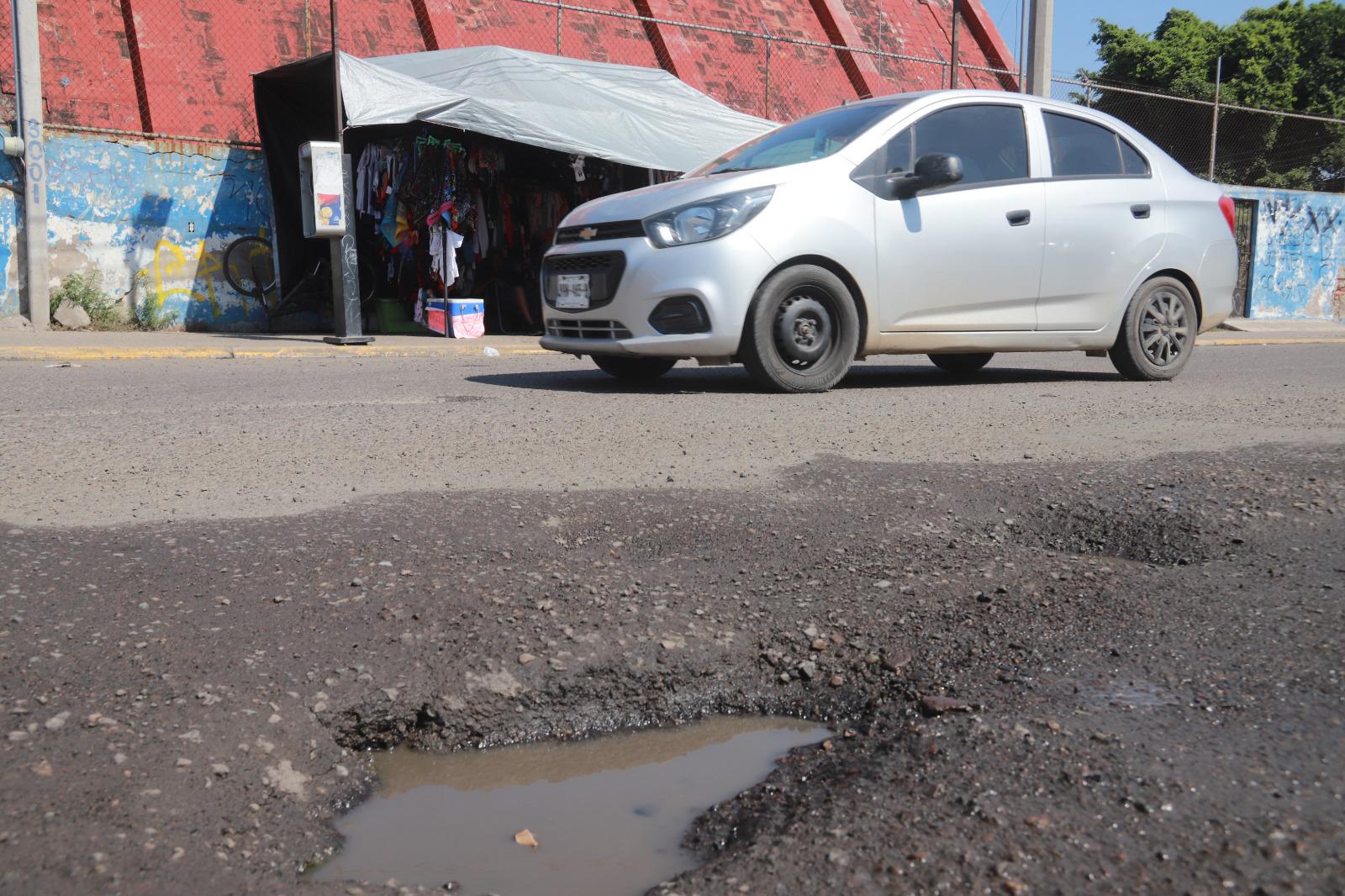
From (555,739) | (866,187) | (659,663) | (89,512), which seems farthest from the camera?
(866,187)

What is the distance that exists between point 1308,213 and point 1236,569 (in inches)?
793

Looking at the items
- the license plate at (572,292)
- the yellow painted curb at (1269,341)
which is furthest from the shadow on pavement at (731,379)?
the yellow painted curb at (1269,341)

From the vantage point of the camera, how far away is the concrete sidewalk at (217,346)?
8.70m

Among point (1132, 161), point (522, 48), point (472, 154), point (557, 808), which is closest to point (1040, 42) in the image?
point (522, 48)

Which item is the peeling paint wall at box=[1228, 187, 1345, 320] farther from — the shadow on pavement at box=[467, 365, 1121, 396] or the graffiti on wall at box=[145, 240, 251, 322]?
the graffiti on wall at box=[145, 240, 251, 322]

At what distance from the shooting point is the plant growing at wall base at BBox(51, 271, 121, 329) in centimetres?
1187

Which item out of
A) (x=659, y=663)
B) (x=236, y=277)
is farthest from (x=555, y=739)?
(x=236, y=277)

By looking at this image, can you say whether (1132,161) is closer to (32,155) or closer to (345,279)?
(345,279)

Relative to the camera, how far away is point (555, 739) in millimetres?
2256

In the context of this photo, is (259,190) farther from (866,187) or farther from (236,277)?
(866,187)

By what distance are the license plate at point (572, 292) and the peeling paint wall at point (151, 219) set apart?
25.9ft

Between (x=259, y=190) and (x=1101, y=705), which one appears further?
(x=259, y=190)

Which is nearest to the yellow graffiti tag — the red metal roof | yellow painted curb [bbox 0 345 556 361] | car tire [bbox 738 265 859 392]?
the red metal roof

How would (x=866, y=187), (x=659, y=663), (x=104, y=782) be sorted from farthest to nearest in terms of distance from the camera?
(x=866, y=187)
(x=659, y=663)
(x=104, y=782)
